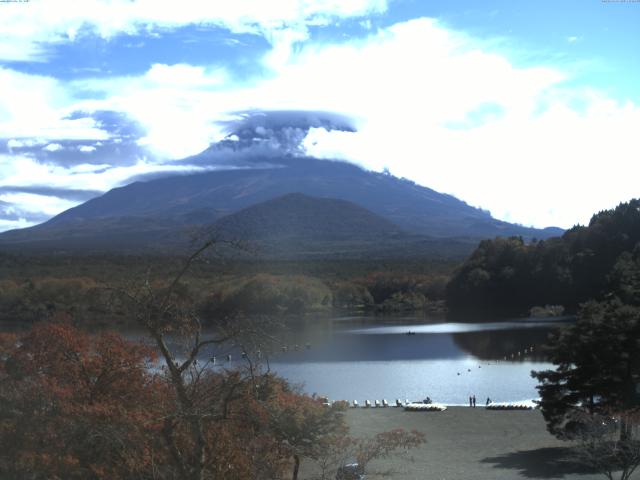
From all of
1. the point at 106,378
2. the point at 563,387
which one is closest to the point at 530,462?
the point at 563,387

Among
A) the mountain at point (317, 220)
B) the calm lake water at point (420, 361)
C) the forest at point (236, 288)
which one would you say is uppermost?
the mountain at point (317, 220)

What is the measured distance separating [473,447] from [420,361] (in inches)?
621

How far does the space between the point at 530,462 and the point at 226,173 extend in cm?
18376

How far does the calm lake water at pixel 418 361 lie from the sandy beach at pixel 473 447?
279cm

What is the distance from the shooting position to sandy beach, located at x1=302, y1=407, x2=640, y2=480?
13258 millimetres

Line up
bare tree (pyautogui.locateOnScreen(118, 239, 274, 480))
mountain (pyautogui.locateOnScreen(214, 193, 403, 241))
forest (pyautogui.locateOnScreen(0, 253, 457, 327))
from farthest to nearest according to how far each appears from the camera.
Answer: mountain (pyautogui.locateOnScreen(214, 193, 403, 241)) < forest (pyautogui.locateOnScreen(0, 253, 457, 327)) < bare tree (pyautogui.locateOnScreen(118, 239, 274, 480))

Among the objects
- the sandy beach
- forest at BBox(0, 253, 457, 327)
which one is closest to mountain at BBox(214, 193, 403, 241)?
forest at BBox(0, 253, 457, 327)

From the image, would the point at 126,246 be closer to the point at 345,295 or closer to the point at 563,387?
the point at 345,295

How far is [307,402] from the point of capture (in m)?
12.6

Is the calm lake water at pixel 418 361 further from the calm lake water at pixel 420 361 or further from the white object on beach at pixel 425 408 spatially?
the white object on beach at pixel 425 408

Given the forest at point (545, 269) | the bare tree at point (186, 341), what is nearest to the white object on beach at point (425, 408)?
the bare tree at point (186, 341)

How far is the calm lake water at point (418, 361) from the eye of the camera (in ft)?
80.2

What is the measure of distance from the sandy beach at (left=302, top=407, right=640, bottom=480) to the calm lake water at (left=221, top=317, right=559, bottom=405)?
2881mm

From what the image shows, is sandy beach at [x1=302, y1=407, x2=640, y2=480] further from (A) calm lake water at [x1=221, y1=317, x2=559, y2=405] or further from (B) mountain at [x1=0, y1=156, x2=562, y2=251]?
(B) mountain at [x1=0, y1=156, x2=562, y2=251]
